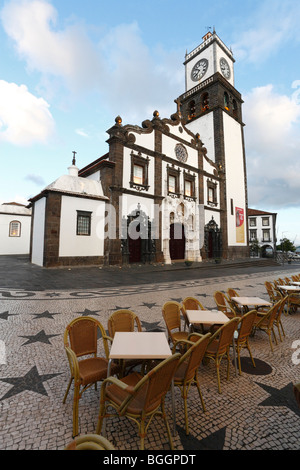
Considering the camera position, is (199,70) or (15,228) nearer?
(15,228)

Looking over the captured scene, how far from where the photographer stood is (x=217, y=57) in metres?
24.8

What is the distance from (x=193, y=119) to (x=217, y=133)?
4.39m

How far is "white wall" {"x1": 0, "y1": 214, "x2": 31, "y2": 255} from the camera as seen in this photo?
2331 cm

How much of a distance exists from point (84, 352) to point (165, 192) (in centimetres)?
1674

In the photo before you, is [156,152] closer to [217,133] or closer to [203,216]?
[203,216]

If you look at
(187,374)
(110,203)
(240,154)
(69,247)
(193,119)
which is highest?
(193,119)

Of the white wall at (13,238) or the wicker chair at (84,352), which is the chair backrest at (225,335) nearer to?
the wicker chair at (84,352)

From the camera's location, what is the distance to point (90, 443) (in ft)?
3.69

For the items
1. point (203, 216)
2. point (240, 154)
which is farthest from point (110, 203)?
point (240, 154)

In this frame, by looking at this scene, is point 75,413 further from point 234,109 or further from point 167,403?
point 234,109

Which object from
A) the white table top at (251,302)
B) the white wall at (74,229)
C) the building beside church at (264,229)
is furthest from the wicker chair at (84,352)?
the building beside church at (264,229)

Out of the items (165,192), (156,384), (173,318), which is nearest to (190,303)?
(173,318)

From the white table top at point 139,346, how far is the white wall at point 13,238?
1022 inches

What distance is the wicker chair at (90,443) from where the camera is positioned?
3.65 feet
